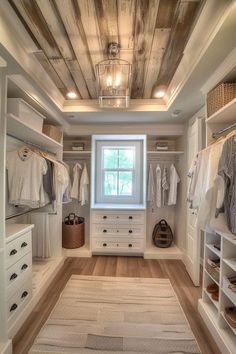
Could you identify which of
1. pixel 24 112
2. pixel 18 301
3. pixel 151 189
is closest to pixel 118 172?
pixel 151 189

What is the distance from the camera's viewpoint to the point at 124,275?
279 centimetres

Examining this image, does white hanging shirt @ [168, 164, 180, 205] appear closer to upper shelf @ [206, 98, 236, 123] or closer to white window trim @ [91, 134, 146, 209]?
white window trim @ [91, 134, 146, 209]

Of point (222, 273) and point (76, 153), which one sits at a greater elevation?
point (76, 153)

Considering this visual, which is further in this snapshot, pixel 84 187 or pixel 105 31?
pixel 84 187

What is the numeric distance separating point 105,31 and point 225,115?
1.14 metres

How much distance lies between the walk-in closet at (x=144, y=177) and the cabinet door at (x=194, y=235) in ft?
0.08

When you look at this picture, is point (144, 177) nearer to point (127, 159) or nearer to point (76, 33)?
point (127, 159)

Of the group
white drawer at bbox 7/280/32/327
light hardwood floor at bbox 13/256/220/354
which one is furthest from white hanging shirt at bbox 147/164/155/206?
white drawer at bbox 7/280/32/327

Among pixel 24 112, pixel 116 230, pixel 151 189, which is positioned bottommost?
pixel 116 230

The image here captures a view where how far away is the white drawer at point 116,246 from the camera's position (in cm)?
339

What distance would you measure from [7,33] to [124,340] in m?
2.43

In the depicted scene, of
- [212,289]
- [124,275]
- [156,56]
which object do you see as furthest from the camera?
[124,275]

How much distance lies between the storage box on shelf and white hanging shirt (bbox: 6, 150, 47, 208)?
0.36 m

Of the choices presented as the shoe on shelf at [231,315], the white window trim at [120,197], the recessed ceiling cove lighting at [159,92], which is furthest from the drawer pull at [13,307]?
the recessed ceiling cove lighting at [159,92]
